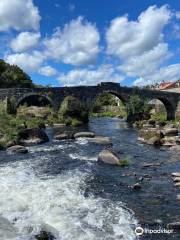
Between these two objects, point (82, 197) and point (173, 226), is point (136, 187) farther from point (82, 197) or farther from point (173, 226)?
point (173, 226)

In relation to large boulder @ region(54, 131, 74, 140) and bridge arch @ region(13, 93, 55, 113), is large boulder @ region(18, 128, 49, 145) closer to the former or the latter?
large boulder @ region(54, 131, 74, 140)

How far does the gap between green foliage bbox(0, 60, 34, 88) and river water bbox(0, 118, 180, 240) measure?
195 feet

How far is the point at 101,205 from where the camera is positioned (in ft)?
61.2

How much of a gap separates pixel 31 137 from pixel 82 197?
793 inches

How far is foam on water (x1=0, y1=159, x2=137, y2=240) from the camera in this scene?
15398 mm

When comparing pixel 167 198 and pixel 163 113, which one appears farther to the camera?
pixel 163 113

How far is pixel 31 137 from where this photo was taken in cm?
3872

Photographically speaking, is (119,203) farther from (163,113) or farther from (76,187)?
(163,113)

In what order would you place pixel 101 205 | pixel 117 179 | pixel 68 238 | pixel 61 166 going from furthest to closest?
pixel 61 166
pixel 117 179
pixel 101 205
pixel 68 238

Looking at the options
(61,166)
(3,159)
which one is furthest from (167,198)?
(3,159)

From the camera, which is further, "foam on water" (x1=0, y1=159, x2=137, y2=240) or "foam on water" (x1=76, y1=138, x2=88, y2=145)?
"foam on water" (x1=76, y1=138, x2=88, y2=145)

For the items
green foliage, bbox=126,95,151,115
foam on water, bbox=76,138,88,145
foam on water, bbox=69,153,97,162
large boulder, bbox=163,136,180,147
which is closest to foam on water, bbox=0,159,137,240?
foam on water, bbox=69,153,97,162

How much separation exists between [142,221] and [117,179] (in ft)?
22.7

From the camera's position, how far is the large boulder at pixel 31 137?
125ft
